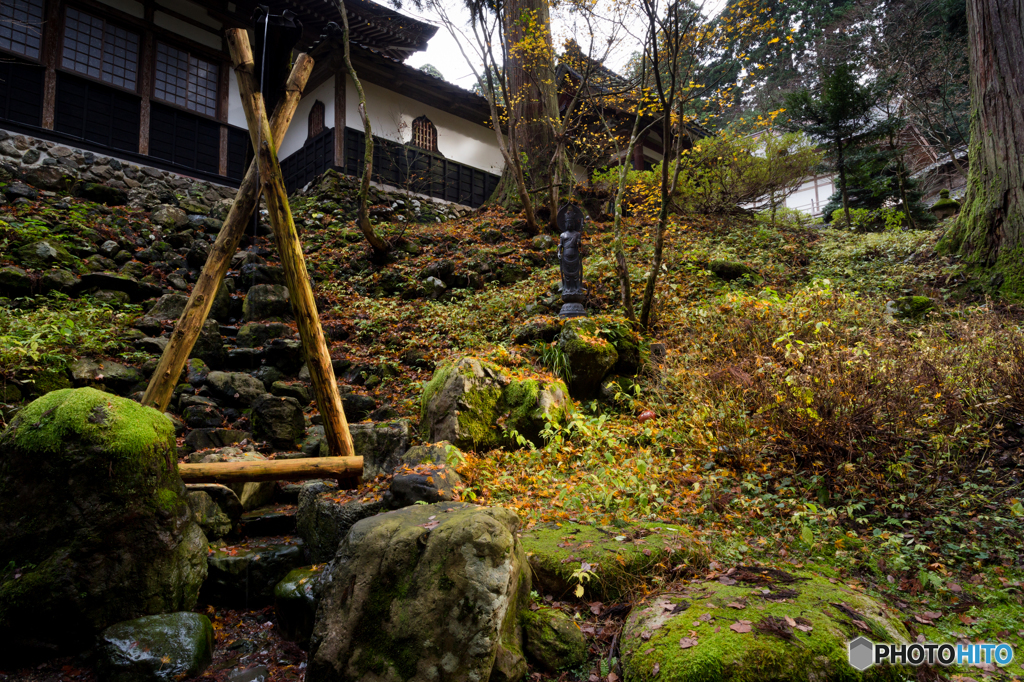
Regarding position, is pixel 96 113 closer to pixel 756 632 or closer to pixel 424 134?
pixel 424 134

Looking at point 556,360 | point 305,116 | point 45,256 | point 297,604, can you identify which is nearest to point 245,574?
point 297,604

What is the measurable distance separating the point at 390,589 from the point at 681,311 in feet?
21.1

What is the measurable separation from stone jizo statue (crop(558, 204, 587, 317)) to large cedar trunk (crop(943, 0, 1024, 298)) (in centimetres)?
604

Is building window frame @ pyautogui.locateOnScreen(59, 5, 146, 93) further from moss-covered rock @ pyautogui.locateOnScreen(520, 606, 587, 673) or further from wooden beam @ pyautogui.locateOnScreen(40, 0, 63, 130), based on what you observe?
moss-covered rock @ pyautogui.locateOnScreen(520, 606, 587, 673)

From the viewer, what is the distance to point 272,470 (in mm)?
4801

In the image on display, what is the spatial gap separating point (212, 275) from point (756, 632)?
227 inches

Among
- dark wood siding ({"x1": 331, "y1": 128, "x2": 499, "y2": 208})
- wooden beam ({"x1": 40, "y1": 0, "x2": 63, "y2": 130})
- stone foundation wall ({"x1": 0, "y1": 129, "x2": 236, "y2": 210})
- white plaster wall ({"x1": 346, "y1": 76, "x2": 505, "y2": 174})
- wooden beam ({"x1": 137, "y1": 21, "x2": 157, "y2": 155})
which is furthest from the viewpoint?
white plaster wall ({"x1": 346, "y1": 76, "x2": 505, "y2": 174})

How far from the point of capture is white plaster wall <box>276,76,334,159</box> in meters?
15.6

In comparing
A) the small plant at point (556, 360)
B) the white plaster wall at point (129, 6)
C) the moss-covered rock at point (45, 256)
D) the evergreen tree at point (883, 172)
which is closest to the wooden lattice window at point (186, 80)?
the white plaster wall at point (129, 6)

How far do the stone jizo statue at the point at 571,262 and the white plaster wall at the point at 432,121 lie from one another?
30.9 feet

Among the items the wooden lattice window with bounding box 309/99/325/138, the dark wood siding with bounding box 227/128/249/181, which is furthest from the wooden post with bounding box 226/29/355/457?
the wooden lattice window with bounding box 309/99/325/138

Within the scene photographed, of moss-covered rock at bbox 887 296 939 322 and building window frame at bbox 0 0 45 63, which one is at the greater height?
building window frame at bbox 0 0 45 63

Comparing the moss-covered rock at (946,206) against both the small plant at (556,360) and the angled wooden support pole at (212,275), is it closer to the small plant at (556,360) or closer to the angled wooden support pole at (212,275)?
the small plant at (556,360)

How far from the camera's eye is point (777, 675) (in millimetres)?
2580
